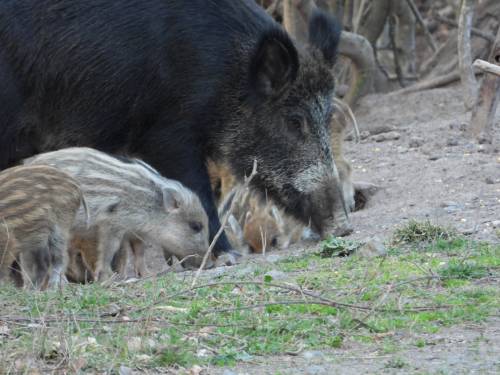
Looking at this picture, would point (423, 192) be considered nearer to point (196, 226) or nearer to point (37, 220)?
point (196, 226)

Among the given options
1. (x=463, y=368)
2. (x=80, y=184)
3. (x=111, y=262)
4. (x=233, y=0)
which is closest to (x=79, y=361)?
(x=463, y=368)

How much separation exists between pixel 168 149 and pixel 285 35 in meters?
1.03

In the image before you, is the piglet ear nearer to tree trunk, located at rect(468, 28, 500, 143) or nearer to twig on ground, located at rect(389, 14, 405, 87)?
tree trunk, located at rect(468, 28, 500, 143)

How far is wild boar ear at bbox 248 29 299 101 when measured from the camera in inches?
275

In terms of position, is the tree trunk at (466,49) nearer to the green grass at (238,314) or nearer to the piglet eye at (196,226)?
the piglet eye at (196,226)

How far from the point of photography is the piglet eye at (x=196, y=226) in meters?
7.24

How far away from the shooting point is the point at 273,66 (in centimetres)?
711

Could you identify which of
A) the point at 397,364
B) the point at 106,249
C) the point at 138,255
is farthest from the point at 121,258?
the point at 397,364

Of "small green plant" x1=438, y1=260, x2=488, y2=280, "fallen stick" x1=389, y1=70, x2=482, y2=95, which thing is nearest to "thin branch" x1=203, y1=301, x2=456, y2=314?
"small green plant" x1=438, y1=260, x2=488, y2=280

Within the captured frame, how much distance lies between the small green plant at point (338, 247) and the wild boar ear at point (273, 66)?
151cm

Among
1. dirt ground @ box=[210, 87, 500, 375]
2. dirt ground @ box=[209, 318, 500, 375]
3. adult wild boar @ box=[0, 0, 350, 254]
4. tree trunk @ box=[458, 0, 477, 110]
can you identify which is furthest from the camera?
tree trunk @ box=[458, 0, 477, 110]

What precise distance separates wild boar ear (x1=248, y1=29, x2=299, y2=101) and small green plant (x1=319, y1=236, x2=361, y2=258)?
59.5 inches

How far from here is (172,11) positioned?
22.8 feet

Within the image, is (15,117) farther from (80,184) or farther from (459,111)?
(459,111)
